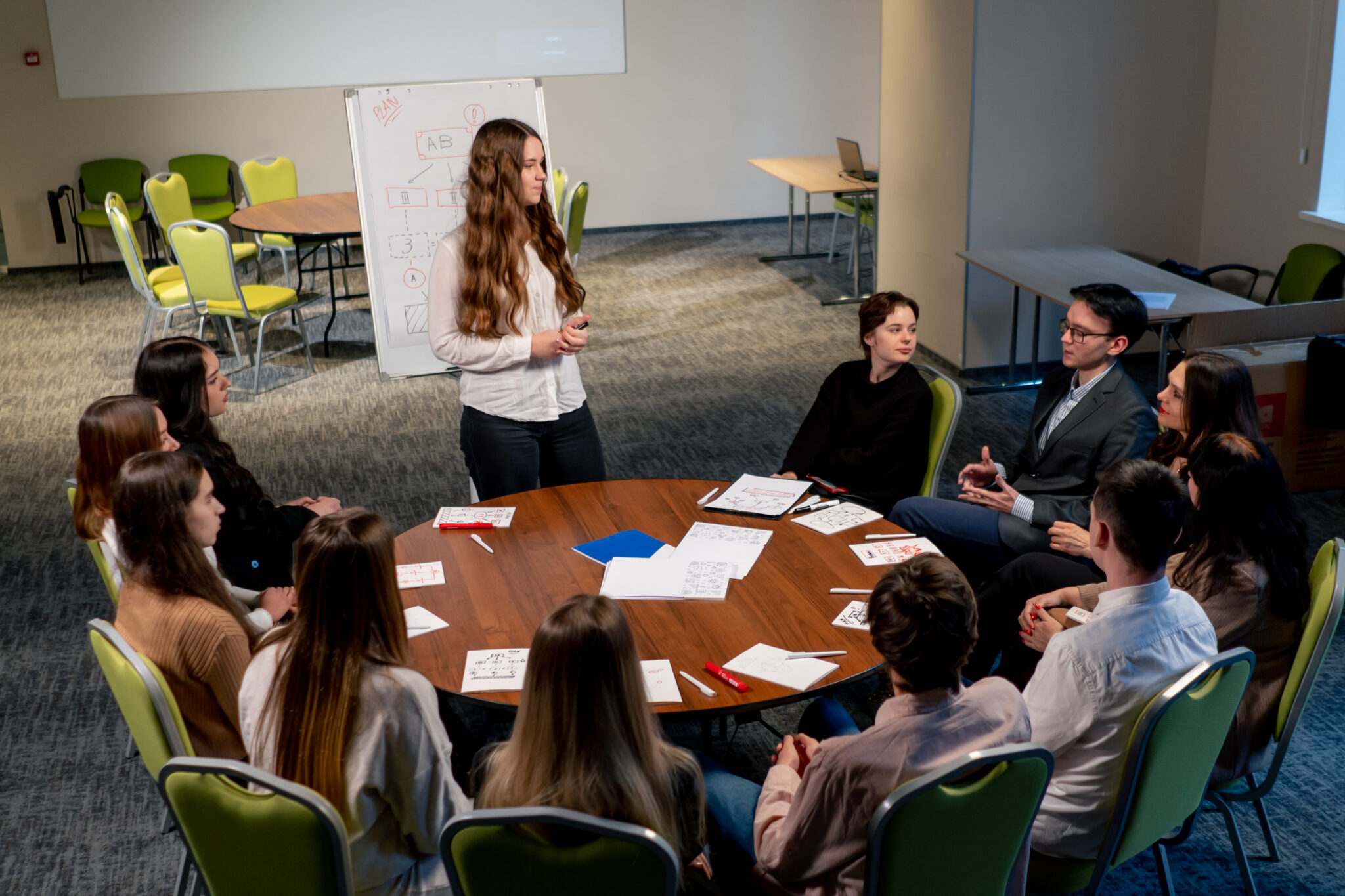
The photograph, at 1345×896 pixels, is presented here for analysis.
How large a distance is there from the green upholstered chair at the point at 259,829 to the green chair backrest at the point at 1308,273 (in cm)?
487

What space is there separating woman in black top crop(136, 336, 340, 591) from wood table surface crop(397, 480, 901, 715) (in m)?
0.49

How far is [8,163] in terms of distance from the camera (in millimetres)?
9250

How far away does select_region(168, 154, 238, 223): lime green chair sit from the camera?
9.35 meters

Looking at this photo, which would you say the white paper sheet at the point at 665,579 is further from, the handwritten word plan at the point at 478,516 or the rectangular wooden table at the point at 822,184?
the rectangular wooden table at the point at 822,184

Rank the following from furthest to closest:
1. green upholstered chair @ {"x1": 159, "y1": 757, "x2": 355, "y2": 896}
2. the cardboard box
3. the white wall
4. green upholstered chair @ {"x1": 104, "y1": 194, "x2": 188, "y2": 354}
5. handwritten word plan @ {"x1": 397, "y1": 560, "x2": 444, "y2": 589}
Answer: the white wall < green upholstered chair @ {"x1": 104, "y1": 194, "x2": 188, "y2": 354} < the cardboard box < handwritten word plan @ {"x1": 397, "y1": 560, "x2": 444, "y2": 589} < green upholstered chair @ {"x1": 159, "y1": 757, "x2": 355, "y2": 896}

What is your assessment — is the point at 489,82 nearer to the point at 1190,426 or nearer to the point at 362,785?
the point at 1190,426

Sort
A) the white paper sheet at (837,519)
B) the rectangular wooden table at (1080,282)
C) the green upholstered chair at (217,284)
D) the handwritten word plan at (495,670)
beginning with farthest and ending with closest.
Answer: the green upholstered chair at (217,284) < the rectangular wooden table at (1080,282) < the white paper sheet at (837,519) < the handwritten word plan at (495,670)

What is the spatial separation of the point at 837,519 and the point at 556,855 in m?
1.57

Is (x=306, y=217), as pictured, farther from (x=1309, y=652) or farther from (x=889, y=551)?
(x=1309, y=652)

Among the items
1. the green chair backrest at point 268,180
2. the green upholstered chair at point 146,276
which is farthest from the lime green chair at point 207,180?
the green upholstered chair at point 146,276

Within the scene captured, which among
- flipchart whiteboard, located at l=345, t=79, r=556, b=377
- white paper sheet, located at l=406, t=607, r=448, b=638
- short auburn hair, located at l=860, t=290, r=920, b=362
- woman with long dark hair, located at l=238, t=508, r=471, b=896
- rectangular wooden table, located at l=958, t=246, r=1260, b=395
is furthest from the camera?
flipchart whiteboard, located at l=345, t=79, r=556, b=377

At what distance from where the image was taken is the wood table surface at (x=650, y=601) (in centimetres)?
231

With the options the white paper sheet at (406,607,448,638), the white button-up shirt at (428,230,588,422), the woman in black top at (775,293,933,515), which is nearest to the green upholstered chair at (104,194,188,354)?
the white button-up shirt at (428,230,588,422)

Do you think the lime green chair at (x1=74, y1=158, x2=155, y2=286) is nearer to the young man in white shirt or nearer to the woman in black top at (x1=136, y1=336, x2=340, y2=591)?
the woman in black top at (x1=136, y1=336, x2=340, y2=591)
